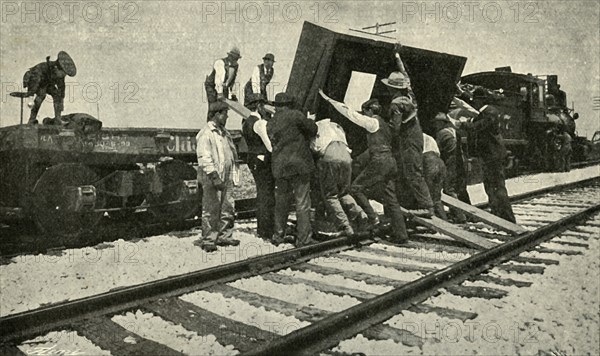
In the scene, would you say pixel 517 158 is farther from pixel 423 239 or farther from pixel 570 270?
pixel 570 270

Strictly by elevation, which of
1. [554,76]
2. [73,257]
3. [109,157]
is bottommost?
[73,257]

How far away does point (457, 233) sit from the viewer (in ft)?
20.5

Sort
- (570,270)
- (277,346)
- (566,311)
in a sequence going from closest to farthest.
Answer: (277,346) → (566,311) → (570,270)

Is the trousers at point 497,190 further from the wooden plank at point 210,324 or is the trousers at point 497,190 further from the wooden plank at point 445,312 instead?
the wooden plank at point 210,324

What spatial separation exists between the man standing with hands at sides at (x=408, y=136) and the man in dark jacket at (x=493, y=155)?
4.49 ft

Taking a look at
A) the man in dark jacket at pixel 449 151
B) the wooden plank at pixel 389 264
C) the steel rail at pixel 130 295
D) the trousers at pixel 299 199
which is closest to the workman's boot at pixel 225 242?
the trousers at pixel 299 199

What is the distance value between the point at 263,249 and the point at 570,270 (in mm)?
3243

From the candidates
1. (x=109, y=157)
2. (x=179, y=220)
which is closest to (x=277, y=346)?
(x=109, y=157)

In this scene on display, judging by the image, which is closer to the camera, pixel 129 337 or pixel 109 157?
pixel 129 337

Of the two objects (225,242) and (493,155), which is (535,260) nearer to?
(493,155)

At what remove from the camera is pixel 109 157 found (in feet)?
23.6

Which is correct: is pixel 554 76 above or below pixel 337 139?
above

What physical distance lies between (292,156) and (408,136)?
1.73 metres

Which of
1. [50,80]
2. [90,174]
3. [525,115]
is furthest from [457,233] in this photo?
[525,115]
